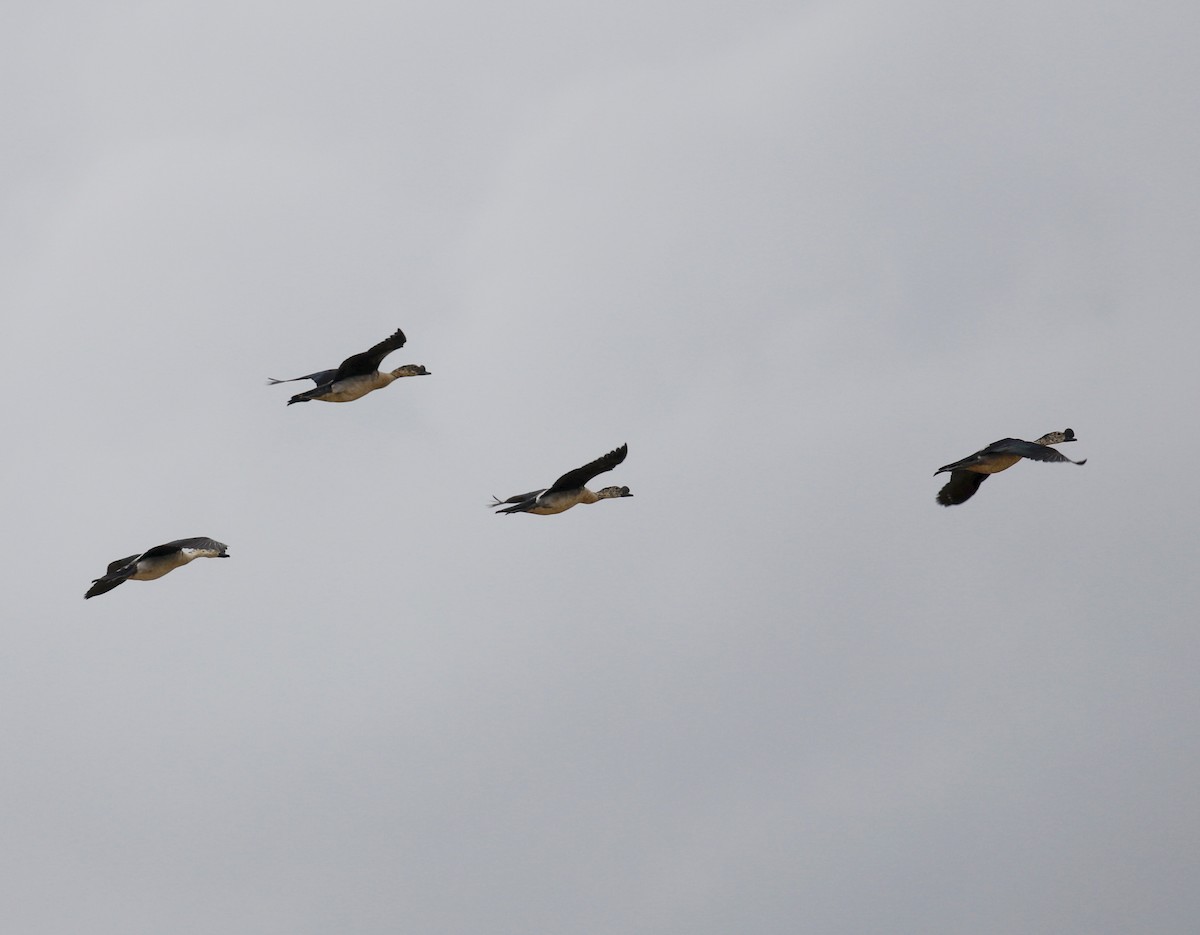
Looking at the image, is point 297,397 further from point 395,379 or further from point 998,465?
point 998,465

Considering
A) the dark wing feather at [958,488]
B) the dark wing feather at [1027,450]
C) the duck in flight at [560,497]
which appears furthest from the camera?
the dark wing feather at [958,488]

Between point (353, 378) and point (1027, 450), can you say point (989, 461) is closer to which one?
point (1027, 450)

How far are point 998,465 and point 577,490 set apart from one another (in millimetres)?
10654

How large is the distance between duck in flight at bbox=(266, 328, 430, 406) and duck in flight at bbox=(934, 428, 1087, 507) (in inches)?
570

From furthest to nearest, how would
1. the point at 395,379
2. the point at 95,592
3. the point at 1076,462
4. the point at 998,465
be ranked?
1. the point at 395,379
2. the point at 998,465
3. the point at 95,592
4. the point at 1076,462

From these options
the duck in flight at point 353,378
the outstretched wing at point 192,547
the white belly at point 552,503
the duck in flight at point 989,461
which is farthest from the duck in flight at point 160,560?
the duck in flight at point 989,461

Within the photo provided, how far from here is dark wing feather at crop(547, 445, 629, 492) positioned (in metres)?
40.0

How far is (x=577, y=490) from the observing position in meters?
43.9

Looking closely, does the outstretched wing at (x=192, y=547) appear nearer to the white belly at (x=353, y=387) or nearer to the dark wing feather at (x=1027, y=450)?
the white belly at (x=353, y=387)

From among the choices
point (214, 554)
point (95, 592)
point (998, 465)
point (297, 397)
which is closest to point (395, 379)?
point (297, 397)

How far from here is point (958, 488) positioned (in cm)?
4531

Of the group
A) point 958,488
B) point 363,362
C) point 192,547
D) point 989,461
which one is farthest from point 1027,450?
point 192,547

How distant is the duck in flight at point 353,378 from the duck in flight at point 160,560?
4.27 meters

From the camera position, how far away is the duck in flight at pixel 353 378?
142 feet
